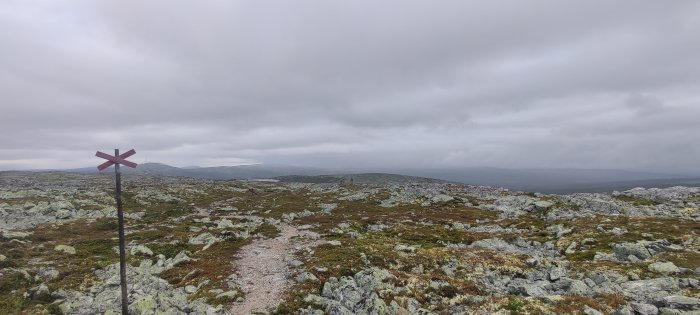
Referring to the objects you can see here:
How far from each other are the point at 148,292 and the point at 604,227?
1883 inches

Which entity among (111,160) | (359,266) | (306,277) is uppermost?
(111,160)

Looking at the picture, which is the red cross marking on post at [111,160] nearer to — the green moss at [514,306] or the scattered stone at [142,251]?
the scattered stone at [142,251]

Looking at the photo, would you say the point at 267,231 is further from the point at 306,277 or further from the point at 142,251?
the point at 306,277

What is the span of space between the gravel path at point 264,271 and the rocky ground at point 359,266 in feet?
0.41

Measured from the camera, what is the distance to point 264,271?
31250 millimetres

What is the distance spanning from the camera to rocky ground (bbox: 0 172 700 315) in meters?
23.0

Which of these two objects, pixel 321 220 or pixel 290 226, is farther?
pixel 321 220

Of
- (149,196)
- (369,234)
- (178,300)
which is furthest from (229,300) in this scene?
(149,196)

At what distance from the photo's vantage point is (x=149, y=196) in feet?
301

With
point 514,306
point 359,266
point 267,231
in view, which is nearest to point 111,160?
point 359,266

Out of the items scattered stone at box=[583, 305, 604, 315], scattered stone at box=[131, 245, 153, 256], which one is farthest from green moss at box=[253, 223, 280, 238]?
scattered stone at box=[583, 305, 604, 315]

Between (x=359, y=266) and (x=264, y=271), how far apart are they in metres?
7.89

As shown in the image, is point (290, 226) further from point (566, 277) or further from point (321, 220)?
point (566, 277)

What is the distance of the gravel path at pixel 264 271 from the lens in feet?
79.7
